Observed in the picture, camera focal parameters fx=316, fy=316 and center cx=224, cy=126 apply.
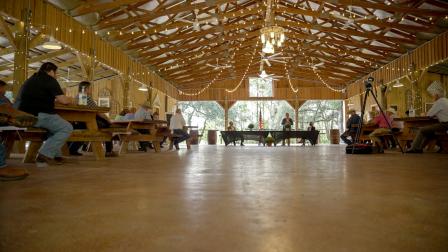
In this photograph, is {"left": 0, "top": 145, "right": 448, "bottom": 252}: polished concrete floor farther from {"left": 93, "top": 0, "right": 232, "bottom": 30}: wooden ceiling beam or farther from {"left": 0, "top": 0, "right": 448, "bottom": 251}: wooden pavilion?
{"left": 93, "top": 0, "right": 232, "bottom": 30}: wooden ceiling beam

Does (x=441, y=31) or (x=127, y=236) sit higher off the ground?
(x=441, y=31)

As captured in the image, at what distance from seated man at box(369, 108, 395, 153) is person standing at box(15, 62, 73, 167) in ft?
17.6

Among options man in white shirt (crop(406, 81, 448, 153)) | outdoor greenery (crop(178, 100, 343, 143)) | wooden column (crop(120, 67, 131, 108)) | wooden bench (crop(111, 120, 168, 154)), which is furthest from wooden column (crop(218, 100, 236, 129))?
man in white shirt (crop(406, 81, 448, 153))

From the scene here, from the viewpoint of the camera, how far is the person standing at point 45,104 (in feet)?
10.7

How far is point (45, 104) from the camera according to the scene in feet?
10.9

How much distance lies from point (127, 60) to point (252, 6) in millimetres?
5038

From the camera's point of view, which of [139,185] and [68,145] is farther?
[68,145]

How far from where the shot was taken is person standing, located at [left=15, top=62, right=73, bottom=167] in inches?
128

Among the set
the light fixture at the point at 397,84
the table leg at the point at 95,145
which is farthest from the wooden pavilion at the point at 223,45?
the table leg at the point at 95,145

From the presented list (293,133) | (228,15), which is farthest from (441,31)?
(228,15)

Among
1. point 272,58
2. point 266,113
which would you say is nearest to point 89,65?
point 272,58

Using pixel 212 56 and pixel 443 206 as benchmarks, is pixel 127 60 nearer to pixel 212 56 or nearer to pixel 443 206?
pixel 212 56

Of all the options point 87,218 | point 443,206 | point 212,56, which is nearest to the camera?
point 87,218

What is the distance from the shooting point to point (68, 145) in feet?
16.9
